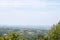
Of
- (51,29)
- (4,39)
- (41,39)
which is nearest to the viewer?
(4,39)

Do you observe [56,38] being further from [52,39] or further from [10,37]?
[10,37]

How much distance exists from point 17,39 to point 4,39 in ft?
4.87

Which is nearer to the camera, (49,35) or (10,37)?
(10,37)

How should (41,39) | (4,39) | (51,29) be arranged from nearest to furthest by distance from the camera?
(4,39) → (41,39) → (51,29)

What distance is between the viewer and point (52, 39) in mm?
31969

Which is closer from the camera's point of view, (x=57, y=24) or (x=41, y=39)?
(x=41, y=39)

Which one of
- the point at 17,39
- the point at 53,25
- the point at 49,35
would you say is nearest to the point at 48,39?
the point at 49,35

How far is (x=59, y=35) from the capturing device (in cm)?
3197

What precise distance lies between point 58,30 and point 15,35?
37.5 feet

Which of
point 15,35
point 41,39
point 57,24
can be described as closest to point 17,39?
point 15,35

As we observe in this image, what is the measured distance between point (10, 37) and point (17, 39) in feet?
2.54

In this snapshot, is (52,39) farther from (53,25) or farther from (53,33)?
(53,25)

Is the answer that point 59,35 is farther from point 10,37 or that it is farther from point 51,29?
point 10,37

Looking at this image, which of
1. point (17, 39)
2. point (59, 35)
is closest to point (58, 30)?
point (59, 35)
